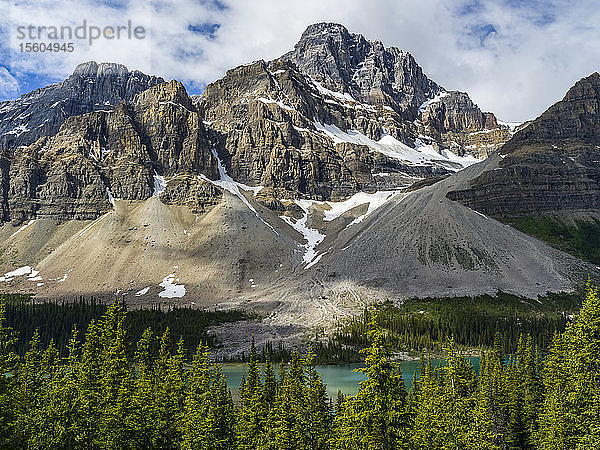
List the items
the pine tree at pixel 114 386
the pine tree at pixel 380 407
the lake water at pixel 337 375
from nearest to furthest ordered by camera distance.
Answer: the pine tree at pixel 380 407 < the pine tree at pixel 114 386 < the lake water at pixel 337 375

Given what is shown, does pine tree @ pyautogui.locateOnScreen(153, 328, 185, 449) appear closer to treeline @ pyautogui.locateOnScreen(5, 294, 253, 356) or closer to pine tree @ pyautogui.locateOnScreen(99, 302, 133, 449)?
pine tree @ pyautogui.locateOnScreen(99, 302, 133, 449)

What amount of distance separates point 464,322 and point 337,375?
5191cm

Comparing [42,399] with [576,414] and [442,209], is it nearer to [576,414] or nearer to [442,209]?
[576,414]

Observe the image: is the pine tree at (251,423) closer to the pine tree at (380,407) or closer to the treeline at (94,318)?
the pine tree at (380,407)

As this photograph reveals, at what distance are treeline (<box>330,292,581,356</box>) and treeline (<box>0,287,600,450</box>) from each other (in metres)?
80.1

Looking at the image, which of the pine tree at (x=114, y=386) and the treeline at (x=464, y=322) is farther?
the treeline at (x=464, y=322)

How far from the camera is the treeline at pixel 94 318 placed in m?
130

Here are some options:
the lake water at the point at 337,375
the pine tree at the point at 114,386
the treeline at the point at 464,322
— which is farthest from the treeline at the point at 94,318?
the pine tree at the point at 114,386

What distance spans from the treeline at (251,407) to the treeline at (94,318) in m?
89.5

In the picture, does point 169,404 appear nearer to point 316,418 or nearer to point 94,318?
point 316,418

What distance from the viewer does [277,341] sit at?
12575 cm

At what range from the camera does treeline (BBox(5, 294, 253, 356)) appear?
5098 inches

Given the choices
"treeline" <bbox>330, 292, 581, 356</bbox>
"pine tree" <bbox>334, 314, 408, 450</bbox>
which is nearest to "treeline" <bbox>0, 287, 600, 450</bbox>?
"pine tree" <bbox>334, 314, 408, 450</bbox>

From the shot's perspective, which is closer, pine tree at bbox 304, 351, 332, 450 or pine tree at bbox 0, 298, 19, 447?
pine tree at bbox 0, 298, 19, 447
